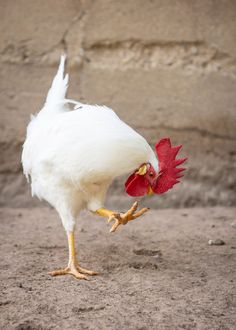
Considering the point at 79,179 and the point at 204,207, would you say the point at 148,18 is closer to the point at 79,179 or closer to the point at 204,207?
the point at 204,207

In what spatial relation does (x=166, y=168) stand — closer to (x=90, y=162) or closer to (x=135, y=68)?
(x=90, y=162)

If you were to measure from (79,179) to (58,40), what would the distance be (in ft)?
6.44

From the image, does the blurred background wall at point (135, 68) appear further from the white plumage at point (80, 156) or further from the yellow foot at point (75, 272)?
the yellow foot at point (75, 272)

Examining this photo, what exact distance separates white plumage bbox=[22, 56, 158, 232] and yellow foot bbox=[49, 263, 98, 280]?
0.69 feet

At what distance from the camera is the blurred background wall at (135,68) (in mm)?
4031

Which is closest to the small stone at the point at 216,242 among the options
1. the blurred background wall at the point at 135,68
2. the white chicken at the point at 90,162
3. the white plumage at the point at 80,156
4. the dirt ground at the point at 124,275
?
the dirt ground at the point at 124,275

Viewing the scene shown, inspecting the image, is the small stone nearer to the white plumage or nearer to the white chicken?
the white chicken

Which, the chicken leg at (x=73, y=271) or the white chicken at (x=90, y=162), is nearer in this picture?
the white chicken at (x=90, y=162)

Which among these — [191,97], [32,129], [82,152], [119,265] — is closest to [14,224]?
[32,129]

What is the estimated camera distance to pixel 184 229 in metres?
3.49

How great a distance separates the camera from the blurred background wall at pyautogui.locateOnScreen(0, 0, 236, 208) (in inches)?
159

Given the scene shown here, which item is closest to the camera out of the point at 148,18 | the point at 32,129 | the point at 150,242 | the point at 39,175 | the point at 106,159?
the point at 106,159

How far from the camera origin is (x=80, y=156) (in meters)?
2.39

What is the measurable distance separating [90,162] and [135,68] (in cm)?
190
